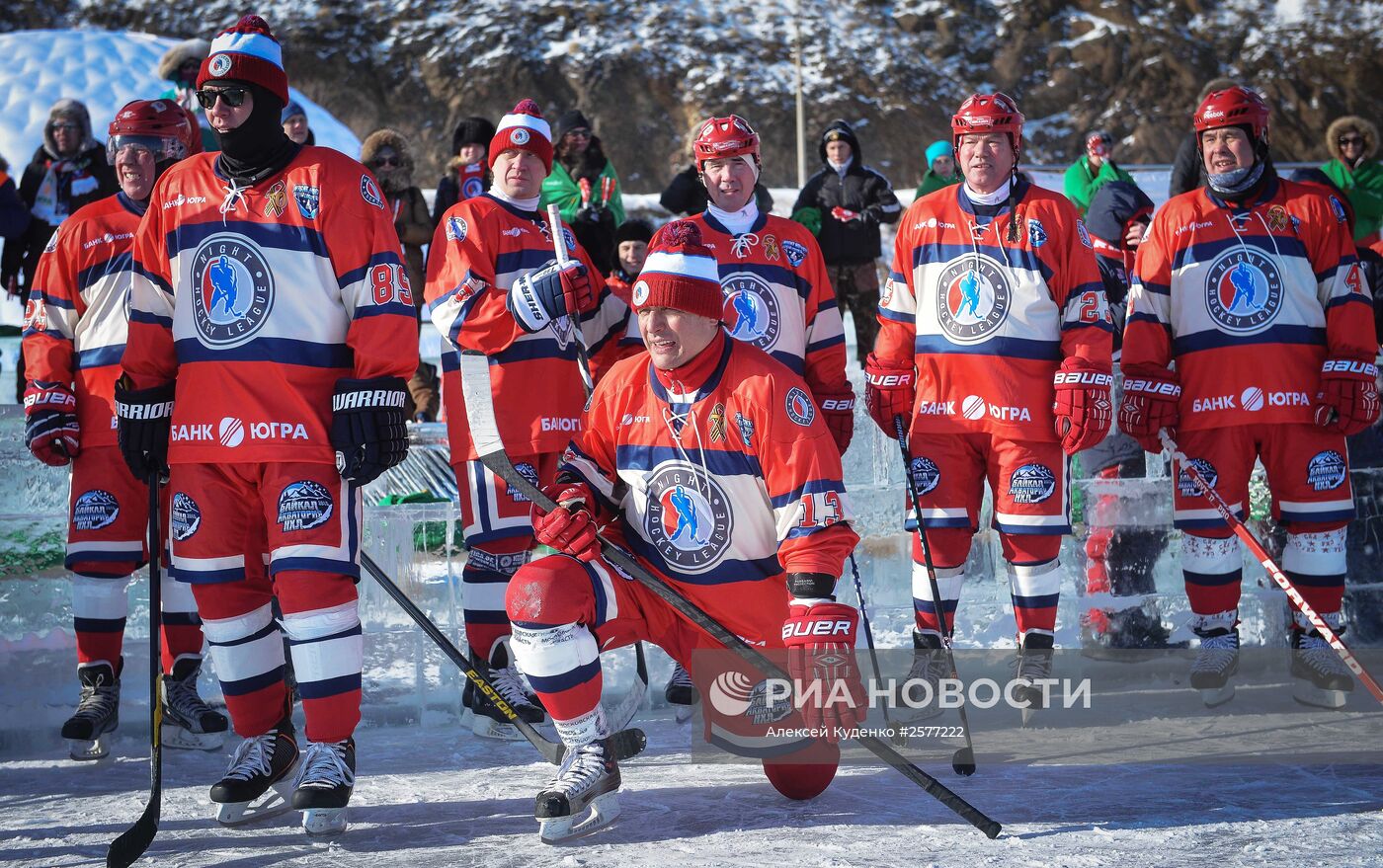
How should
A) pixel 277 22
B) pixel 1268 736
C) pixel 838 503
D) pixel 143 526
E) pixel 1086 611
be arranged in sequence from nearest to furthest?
pixel 838 503 → pixel 1268 736 → pixel 143 526 → pixel 1086 611 → pixel 277 22

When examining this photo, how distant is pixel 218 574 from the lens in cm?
371

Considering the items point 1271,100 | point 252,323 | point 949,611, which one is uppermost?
point 1271,100

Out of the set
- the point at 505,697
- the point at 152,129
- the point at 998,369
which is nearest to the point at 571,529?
the point at 505,697

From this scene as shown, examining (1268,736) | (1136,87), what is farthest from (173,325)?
(1136,87)

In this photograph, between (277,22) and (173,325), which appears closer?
(173,325)

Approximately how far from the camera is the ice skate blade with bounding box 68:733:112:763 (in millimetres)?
4430

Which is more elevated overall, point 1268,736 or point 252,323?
point 252,323

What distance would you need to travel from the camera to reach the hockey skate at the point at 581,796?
133 inches

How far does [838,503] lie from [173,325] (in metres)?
1.86

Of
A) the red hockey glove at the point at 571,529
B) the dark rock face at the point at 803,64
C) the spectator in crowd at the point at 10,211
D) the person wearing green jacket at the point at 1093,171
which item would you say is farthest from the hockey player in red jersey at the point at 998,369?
the dark rock face at the point at 803,64

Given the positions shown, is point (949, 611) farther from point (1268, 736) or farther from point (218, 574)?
point (218, 574)

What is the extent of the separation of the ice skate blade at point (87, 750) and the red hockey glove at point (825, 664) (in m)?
2.47

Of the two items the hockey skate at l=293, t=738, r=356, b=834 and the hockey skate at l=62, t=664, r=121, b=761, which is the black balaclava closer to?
the hockey skate at l=293, t=738, r=356, b=834

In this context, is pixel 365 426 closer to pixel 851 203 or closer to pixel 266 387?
pixel 266 387
